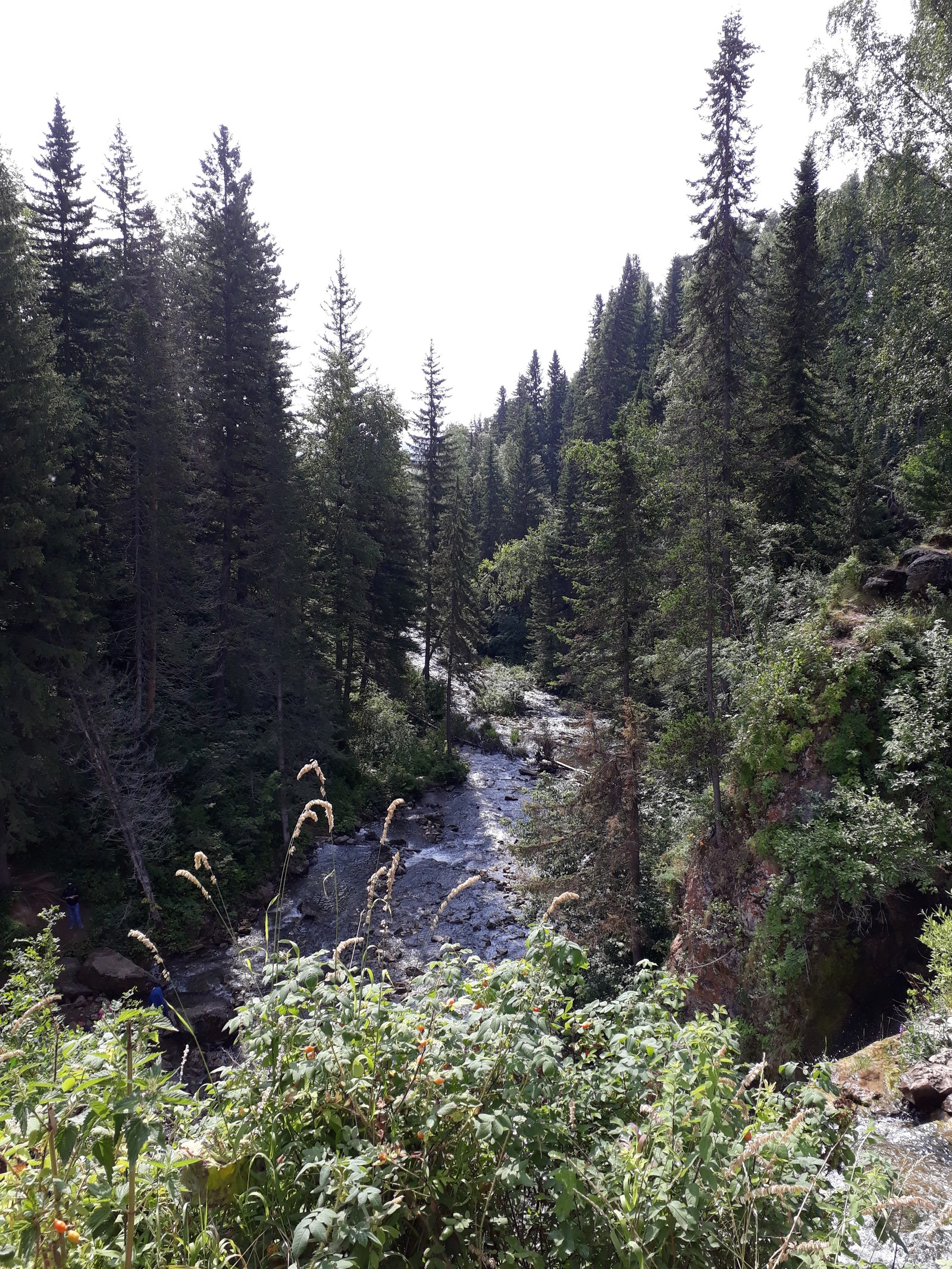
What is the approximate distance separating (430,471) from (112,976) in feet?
75.2

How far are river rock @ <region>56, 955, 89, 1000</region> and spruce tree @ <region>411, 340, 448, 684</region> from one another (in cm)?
1886

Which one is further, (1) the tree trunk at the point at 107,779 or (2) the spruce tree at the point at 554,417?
(2) the spruce tree at the point at 554,417

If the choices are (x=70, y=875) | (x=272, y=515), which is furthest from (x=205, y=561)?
(x=70, y=875)

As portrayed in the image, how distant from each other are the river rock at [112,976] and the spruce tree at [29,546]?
2.64 meters

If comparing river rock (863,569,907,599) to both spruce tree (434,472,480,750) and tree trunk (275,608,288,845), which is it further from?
spruce tree (434,472,480,750)

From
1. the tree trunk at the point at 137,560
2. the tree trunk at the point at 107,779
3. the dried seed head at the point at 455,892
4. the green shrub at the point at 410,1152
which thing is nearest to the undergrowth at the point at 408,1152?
the green shrub at the point at 410,1152

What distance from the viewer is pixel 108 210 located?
70.9 ft

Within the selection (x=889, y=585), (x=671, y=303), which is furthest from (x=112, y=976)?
(x=671, y=303)

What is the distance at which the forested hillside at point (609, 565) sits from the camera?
32.0 ft

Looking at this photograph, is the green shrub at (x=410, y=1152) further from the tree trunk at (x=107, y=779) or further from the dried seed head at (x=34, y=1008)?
the tree trunk at (x=107, y=779)

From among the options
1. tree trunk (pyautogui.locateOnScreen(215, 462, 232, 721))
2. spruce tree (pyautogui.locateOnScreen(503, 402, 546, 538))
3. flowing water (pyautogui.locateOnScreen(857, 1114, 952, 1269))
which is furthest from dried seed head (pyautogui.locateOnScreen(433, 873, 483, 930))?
spruce tree (pyautogui.locateOnScreen(503, 402, 546, 538))

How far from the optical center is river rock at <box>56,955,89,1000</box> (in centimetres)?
1243

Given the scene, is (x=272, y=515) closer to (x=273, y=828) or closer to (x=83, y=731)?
(x=83, y=731)

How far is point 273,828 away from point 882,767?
16046 millimetres
